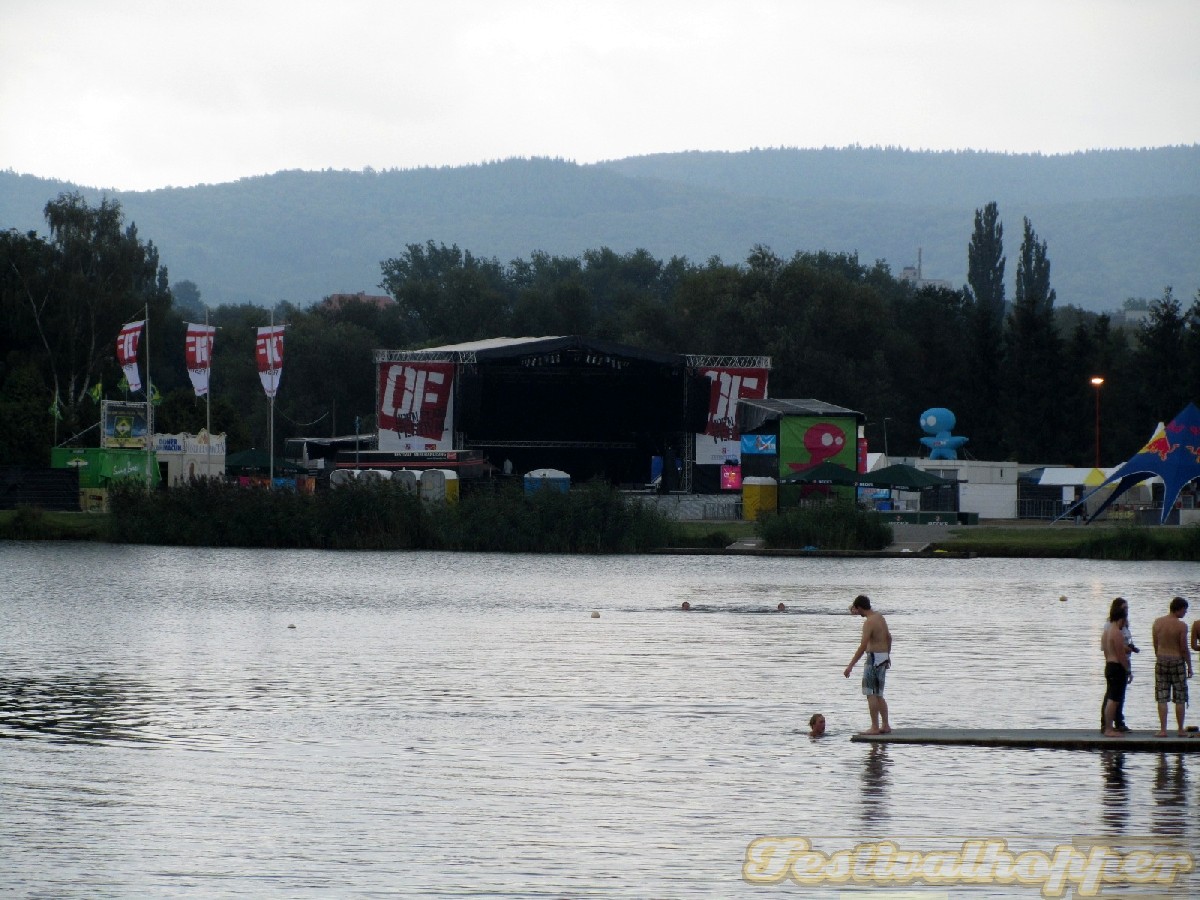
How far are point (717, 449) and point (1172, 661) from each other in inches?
2659

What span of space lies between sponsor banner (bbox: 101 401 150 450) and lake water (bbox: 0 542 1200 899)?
41.5 metres

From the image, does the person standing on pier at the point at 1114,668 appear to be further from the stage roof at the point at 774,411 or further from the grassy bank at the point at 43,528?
the stage roof at the point at 774,411

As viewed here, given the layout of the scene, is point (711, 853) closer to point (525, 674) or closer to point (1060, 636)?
point (525, 674)

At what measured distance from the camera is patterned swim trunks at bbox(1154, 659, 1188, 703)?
764 inches

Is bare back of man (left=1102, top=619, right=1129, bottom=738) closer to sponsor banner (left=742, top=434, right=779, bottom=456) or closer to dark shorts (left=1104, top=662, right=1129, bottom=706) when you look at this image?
dark shorts (left=1104, top=662, right=1129, bottom=706)

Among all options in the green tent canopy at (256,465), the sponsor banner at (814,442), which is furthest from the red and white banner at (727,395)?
the green tent canopy at (256,465)

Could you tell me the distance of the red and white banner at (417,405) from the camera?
85.4 meters

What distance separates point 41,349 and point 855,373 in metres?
50.9

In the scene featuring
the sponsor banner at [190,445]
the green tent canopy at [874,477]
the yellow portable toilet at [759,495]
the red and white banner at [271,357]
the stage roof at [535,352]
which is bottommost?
the yellow portable toilet at [759,495]

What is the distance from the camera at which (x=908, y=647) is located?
32.2 meters

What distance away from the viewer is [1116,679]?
64.8ft

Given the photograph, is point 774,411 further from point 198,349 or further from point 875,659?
point 875,659

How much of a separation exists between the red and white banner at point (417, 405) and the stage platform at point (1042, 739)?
65880 millimetres

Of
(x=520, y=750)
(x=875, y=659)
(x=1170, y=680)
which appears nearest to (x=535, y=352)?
(x=875, y=659)
